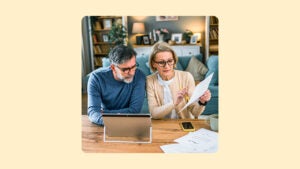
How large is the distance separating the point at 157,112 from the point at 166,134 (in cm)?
18

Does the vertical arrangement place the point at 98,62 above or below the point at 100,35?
below

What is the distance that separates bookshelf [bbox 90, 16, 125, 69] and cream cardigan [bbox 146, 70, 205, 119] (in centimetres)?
35

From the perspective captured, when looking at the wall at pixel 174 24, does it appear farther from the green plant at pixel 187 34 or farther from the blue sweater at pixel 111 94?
the blue sweater at pixel 111 94

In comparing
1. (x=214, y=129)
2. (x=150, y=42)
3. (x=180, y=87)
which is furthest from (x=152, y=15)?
(x=214, y=129)

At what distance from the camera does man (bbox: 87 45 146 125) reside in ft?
7.40

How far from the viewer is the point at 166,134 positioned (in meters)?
2.23

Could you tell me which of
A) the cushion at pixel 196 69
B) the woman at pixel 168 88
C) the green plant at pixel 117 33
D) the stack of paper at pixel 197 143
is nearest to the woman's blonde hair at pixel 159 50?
the woman at pixel 168 88

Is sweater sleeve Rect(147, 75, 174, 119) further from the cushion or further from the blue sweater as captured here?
the cushion

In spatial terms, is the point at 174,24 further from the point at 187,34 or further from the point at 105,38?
the point at 105,38

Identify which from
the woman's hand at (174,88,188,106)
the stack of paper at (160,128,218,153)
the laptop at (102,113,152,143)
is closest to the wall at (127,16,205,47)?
the woman's hand at (174,88,188,106)

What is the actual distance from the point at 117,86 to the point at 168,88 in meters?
0.34

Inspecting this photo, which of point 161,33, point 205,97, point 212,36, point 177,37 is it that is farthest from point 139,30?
point 205,97

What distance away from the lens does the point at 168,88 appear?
231cm

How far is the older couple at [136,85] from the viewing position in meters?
2.26
